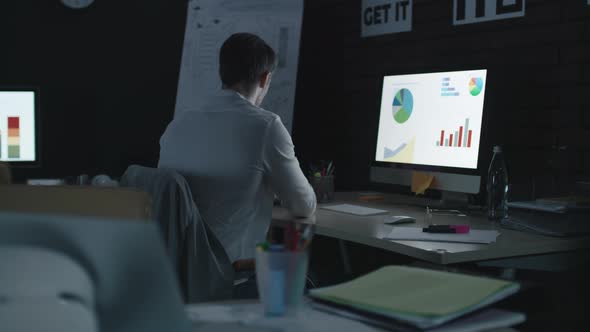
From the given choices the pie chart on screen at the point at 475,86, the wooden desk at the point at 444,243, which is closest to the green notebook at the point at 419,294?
the wooden desk at the point at 444,243

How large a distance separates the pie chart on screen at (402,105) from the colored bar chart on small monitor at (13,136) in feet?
5.58

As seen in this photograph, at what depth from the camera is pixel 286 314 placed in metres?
0.97

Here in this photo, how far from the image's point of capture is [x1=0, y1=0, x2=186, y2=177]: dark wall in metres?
3.72

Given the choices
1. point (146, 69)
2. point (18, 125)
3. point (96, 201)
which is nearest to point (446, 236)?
point (96, 201)

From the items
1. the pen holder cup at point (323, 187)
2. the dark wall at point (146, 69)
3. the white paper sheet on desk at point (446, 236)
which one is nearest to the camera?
the white paper sheet on desk at point (446, 236)

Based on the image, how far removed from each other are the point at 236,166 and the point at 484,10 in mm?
1283

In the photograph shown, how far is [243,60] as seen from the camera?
2.33 m

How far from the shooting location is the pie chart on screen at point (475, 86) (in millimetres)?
2326

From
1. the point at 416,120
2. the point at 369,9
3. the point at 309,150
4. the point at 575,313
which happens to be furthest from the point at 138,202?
the point at 309,150

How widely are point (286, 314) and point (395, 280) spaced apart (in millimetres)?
194

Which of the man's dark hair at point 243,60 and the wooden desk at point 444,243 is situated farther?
the man's dark hair at point 243,60

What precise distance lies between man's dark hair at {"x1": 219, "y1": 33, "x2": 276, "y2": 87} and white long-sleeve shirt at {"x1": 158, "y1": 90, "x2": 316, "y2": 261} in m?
0.11

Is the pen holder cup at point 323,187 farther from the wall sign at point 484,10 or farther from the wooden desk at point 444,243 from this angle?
the wall sign at point 484,10

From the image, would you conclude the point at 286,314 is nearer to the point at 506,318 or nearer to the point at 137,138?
the point at 506,318
